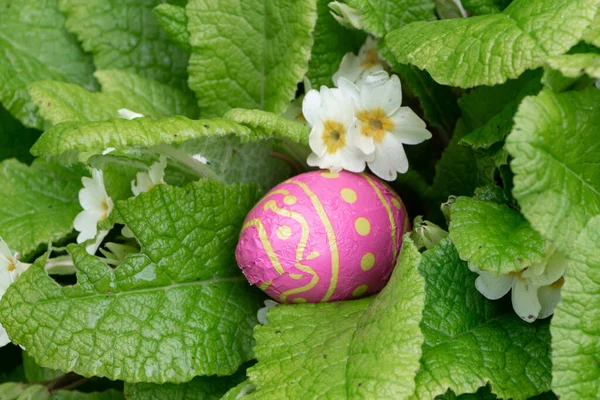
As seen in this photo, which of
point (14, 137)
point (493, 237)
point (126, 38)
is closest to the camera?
point (493, 237)

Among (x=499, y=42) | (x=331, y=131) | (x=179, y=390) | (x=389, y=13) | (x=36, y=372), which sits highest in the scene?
(x=499, y=42)

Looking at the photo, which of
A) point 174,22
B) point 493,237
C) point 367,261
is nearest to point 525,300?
point 493,237

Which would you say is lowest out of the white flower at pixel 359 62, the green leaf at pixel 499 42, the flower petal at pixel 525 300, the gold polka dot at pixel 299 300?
the gold polka dot at pixel 299 300

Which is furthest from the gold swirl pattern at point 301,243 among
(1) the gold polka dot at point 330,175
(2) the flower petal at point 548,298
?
(2) the flower petal at point 548,298

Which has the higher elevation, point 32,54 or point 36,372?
point 32,54

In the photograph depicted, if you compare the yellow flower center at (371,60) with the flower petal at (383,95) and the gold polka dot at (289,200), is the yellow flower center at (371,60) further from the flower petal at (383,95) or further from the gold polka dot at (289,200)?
the gold polka dot at (289,200)

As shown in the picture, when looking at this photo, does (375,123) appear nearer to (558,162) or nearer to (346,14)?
(346,14)
